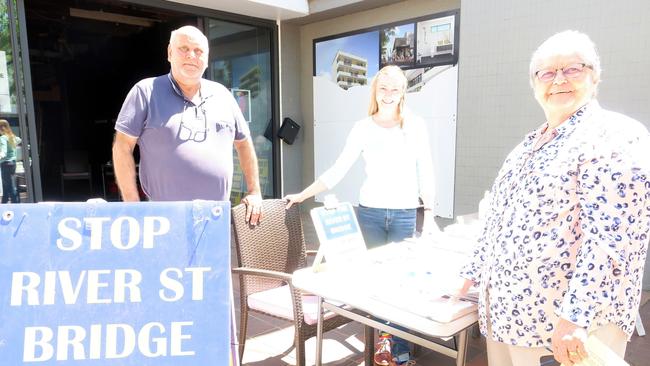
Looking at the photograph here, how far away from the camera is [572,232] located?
3.73 feet

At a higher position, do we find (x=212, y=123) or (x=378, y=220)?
(x=212, y=123)

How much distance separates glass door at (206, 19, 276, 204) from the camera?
17.7 feet

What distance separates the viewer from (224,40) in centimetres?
543

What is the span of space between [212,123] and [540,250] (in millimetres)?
1440

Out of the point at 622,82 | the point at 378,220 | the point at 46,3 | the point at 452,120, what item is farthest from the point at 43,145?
the point at 622,82

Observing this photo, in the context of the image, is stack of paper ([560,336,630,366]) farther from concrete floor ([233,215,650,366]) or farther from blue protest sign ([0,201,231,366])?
concrete floor ([233,215,650,366])

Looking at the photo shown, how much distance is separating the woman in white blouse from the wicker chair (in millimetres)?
137

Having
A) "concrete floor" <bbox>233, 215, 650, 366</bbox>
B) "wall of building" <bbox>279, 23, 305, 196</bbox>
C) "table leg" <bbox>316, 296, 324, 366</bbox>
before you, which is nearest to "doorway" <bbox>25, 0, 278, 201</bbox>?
"wall of building" <bbox>279, 23, 305, 196</bbox>

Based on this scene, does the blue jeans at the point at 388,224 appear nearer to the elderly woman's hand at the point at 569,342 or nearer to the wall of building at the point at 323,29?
the elderly woman's hand at the point at 569,342

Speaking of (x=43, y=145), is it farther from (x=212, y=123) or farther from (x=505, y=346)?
(x=505, y=346)

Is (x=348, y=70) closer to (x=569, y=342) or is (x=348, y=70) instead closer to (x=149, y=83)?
(x=149, y=83)

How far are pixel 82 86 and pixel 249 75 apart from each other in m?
4.39

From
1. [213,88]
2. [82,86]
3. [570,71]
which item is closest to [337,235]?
[213,88]

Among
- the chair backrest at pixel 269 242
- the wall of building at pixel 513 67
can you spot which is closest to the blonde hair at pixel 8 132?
the chair backrest at pixel 269 242
